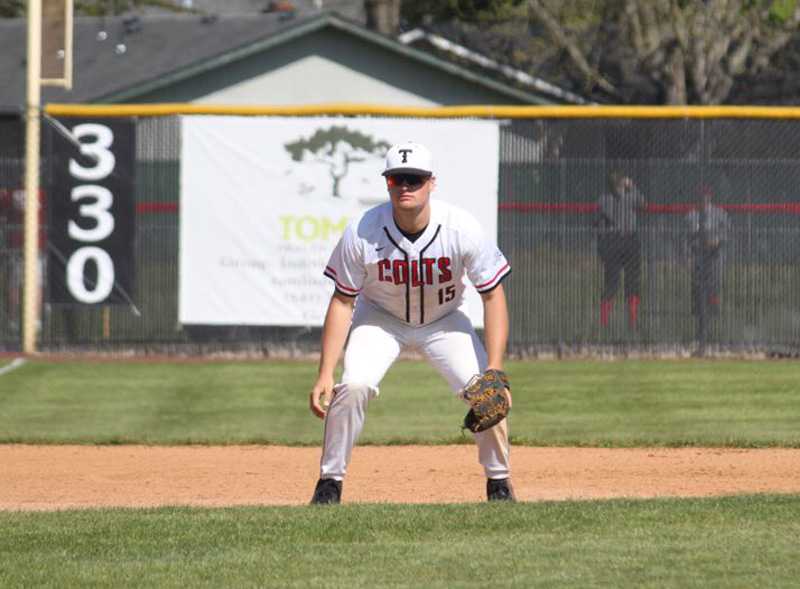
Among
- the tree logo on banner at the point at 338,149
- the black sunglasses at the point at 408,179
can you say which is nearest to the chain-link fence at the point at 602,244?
the tree logo on banner at the point at 338,149

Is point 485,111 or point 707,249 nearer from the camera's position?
point 707,249

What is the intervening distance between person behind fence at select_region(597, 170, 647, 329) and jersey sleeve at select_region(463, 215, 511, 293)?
8.53 metres

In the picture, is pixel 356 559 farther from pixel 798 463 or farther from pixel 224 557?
pixel 798 463

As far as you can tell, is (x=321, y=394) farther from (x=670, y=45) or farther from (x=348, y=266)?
(x=670, y=45)

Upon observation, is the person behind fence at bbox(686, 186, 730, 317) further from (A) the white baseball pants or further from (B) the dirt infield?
(A) the white baseball pants

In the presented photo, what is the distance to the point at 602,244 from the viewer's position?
16.0m

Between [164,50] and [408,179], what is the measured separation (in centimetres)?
2306

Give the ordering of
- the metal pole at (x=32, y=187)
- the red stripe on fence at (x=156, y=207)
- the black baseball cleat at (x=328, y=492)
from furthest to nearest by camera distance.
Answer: the red stripe on fence at (x=156, y=207) < the metal pole at (x=32, y=187) < the black baseball cleat at (x=328, y=492)

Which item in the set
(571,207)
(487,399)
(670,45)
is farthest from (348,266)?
(670,45)

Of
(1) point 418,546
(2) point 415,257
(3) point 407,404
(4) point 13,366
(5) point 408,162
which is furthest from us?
(4) point 13,366

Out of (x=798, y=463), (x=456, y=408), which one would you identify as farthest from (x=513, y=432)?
(x=798, y=463)

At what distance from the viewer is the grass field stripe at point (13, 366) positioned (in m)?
14.9

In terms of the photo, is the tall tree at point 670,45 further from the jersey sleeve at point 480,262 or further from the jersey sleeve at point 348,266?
the jersey sleeve at point 348,266

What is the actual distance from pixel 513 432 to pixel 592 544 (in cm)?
527
